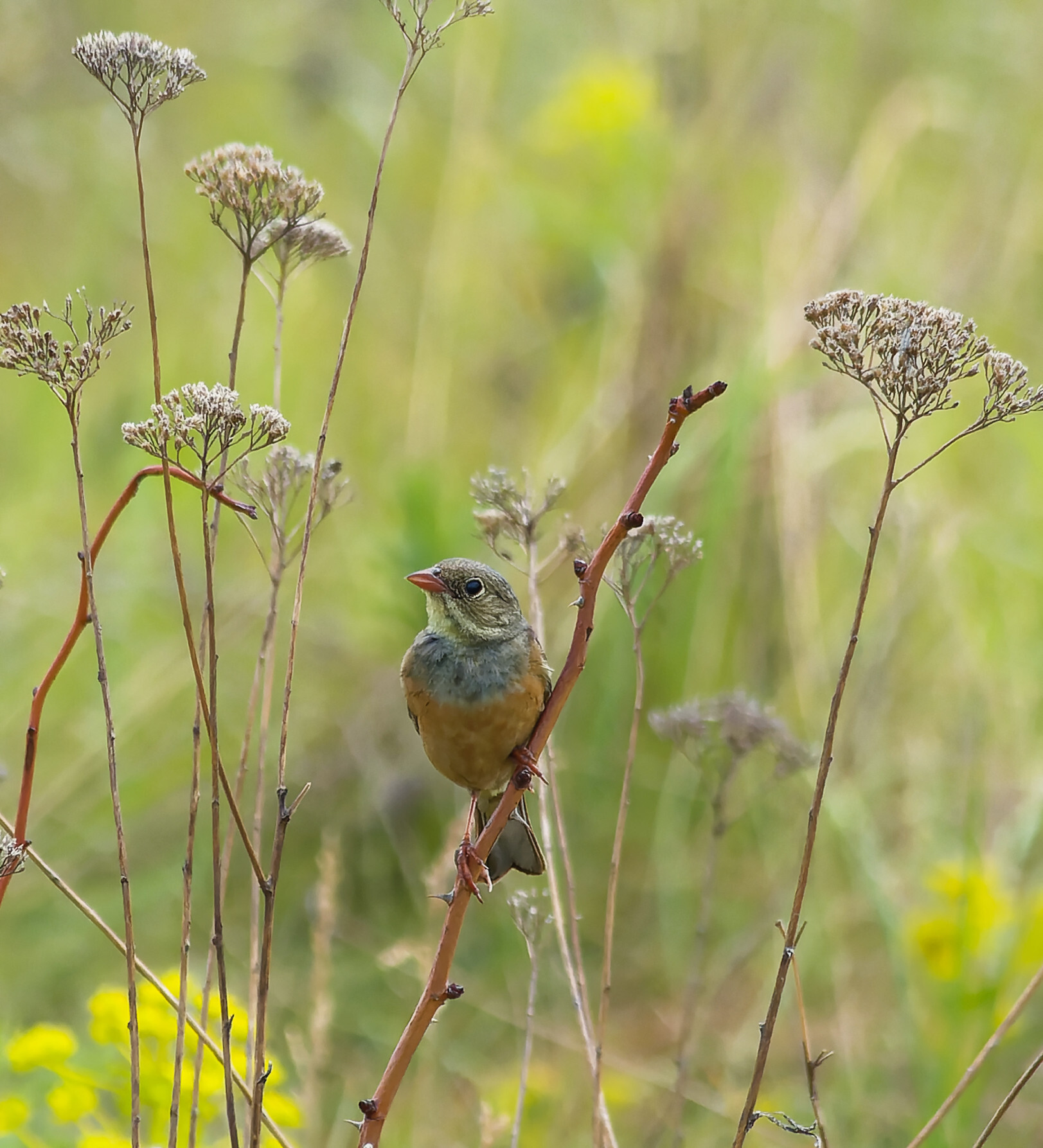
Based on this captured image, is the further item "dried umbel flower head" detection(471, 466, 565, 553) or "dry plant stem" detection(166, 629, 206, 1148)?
"dried umbel flower head" detection(471, 466, 565, 553)

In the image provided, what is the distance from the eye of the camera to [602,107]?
6.02 meters

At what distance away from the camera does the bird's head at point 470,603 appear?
9.57 feet

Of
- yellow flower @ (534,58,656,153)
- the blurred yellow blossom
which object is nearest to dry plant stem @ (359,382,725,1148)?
the blurred yellow blossom

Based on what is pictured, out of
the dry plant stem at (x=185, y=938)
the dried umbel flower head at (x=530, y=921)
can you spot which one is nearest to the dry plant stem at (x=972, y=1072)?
the dried umbel flower head at (x=530, y=921)

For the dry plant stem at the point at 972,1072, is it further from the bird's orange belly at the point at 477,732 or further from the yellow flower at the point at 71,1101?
the yellow flower at the point at 71,1101

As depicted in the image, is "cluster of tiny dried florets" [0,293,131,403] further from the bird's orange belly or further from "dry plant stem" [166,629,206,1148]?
the bird's orange belly

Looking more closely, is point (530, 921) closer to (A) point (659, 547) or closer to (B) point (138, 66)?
(A) point (659, 547)

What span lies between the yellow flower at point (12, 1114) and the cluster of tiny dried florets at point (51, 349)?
1.49 meters

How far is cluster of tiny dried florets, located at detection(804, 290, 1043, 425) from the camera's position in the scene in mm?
1787

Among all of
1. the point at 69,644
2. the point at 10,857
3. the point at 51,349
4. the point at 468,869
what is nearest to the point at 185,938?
the point at 10,857

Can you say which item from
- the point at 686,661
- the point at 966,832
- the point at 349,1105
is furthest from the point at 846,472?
the point at 349,1105

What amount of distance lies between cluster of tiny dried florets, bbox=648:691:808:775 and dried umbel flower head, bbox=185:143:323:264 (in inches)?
53.3

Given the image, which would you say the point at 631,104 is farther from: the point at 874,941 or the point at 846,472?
the point at 874,941

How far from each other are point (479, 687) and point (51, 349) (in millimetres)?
1256
